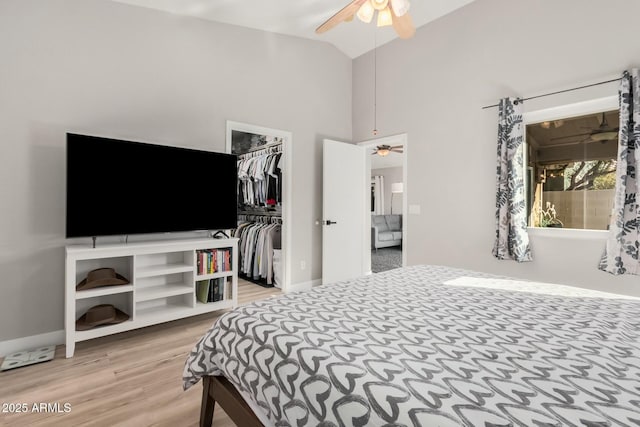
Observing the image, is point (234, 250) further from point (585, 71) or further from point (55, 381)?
point (585, 71)

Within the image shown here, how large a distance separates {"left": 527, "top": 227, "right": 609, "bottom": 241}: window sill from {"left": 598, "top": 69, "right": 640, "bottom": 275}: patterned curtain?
0.51 feet

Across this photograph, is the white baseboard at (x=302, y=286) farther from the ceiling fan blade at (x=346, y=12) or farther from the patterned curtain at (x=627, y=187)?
the patterned curtain at (x=627, y=187)

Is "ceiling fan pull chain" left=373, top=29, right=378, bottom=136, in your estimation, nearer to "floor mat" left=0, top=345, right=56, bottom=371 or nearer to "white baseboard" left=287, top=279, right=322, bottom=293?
"white baseboard" left=287, top=279, right=322, bottom=293

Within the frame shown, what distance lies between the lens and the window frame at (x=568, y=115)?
2.59 meters

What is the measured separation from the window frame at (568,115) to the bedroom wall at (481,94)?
1.0 inches

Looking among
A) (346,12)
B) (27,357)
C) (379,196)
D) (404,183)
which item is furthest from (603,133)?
(379,196)

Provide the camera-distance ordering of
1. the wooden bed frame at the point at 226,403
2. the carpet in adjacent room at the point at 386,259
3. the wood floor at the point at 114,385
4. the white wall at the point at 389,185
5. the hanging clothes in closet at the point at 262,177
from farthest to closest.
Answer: the white wall at the point at 389,185
the carpet in adjacent room at the point at 386,259
the hanging clothes in closet at the point at 262,177
the wood floor at the point at 114,385
the wooden bed frame at the point at 226,403

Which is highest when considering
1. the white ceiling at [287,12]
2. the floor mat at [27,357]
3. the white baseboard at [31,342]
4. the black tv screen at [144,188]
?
the white ceiling at [287,12]

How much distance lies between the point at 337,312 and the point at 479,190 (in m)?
2.57

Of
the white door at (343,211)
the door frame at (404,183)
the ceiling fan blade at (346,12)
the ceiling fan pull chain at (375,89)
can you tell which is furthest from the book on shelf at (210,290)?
the ceiling fan pull chain at (375,89)

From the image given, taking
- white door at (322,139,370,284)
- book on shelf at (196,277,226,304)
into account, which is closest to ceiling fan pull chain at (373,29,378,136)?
white door at (322,139,370,284)

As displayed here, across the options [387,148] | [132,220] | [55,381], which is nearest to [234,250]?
[132,220]

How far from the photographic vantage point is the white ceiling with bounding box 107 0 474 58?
9.83ft

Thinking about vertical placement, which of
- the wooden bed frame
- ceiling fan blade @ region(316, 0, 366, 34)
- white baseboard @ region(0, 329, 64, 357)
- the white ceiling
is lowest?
white baseboard @ region(0, 329, 64, 357)
